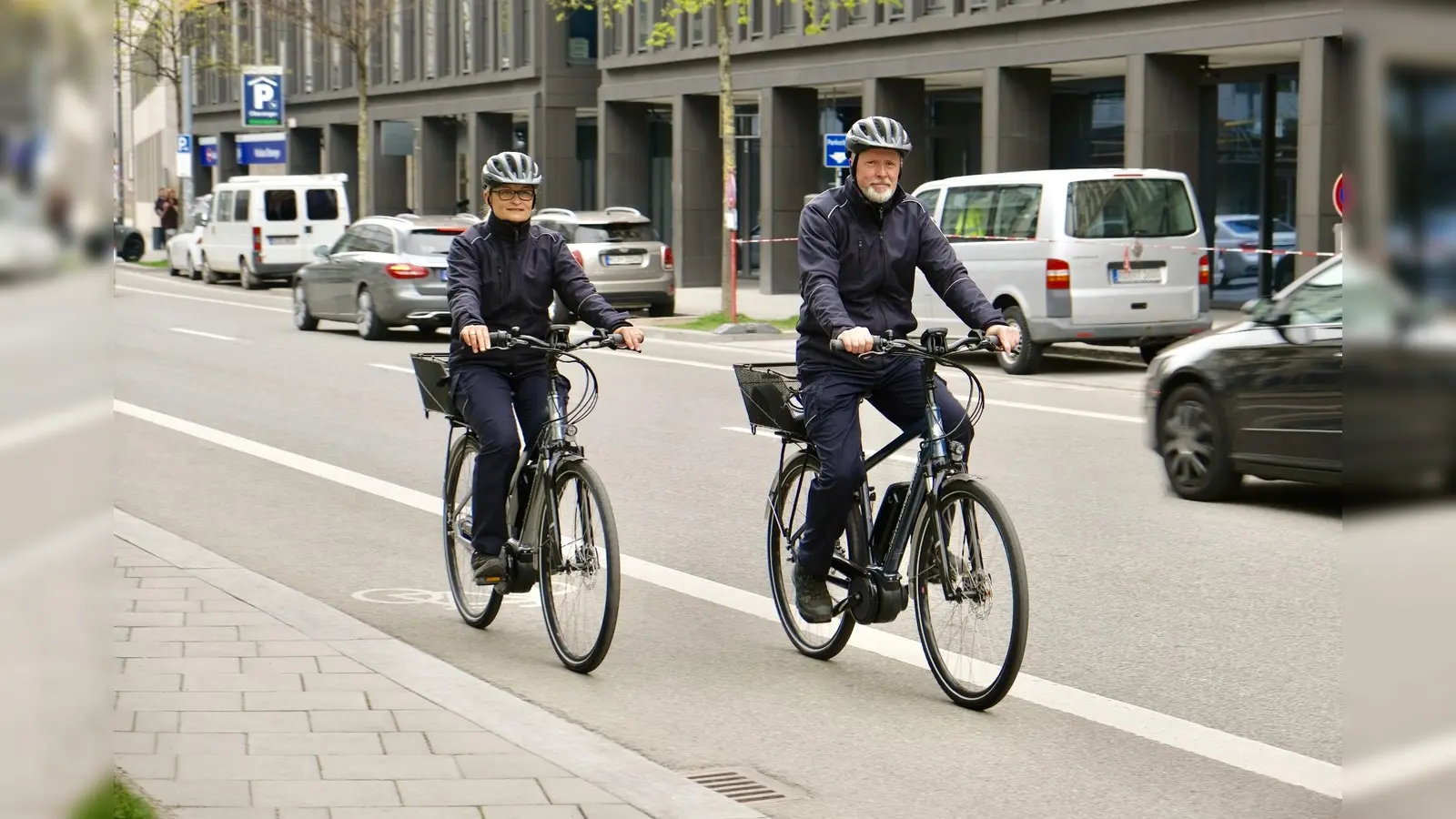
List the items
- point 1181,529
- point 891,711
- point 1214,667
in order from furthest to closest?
point 1181,529 < point 1214,667 < point 891,711

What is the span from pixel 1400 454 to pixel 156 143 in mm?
80212

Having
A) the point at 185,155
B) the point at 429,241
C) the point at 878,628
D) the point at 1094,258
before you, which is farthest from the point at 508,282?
the point at 185,155

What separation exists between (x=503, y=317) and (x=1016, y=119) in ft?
75.8

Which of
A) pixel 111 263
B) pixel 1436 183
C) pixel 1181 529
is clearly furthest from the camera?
pixel 1181 529

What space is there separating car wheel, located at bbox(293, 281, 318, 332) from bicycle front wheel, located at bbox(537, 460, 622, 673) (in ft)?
64.0

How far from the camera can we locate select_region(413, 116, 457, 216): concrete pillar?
49906 millimetres

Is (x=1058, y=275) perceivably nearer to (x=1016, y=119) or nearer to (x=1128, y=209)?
(x=1128, y=209)

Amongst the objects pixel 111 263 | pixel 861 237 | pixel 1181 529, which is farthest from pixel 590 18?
pixel 111 263

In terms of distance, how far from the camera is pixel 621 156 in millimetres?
40531

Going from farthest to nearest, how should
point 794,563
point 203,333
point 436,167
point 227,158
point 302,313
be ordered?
point 227,158
point 436,167
point 302,313
point 203,333
point 794,563

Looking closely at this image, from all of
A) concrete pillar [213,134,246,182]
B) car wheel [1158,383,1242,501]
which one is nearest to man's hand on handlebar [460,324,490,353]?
car wheel [1158,383,1242,501]

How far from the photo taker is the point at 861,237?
571cm

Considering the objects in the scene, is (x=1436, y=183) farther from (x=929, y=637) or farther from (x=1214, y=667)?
(x=1214, y=667)

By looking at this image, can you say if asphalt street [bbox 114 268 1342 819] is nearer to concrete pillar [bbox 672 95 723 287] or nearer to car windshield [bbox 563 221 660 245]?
car windshield [bbox 563 221 660 245]
